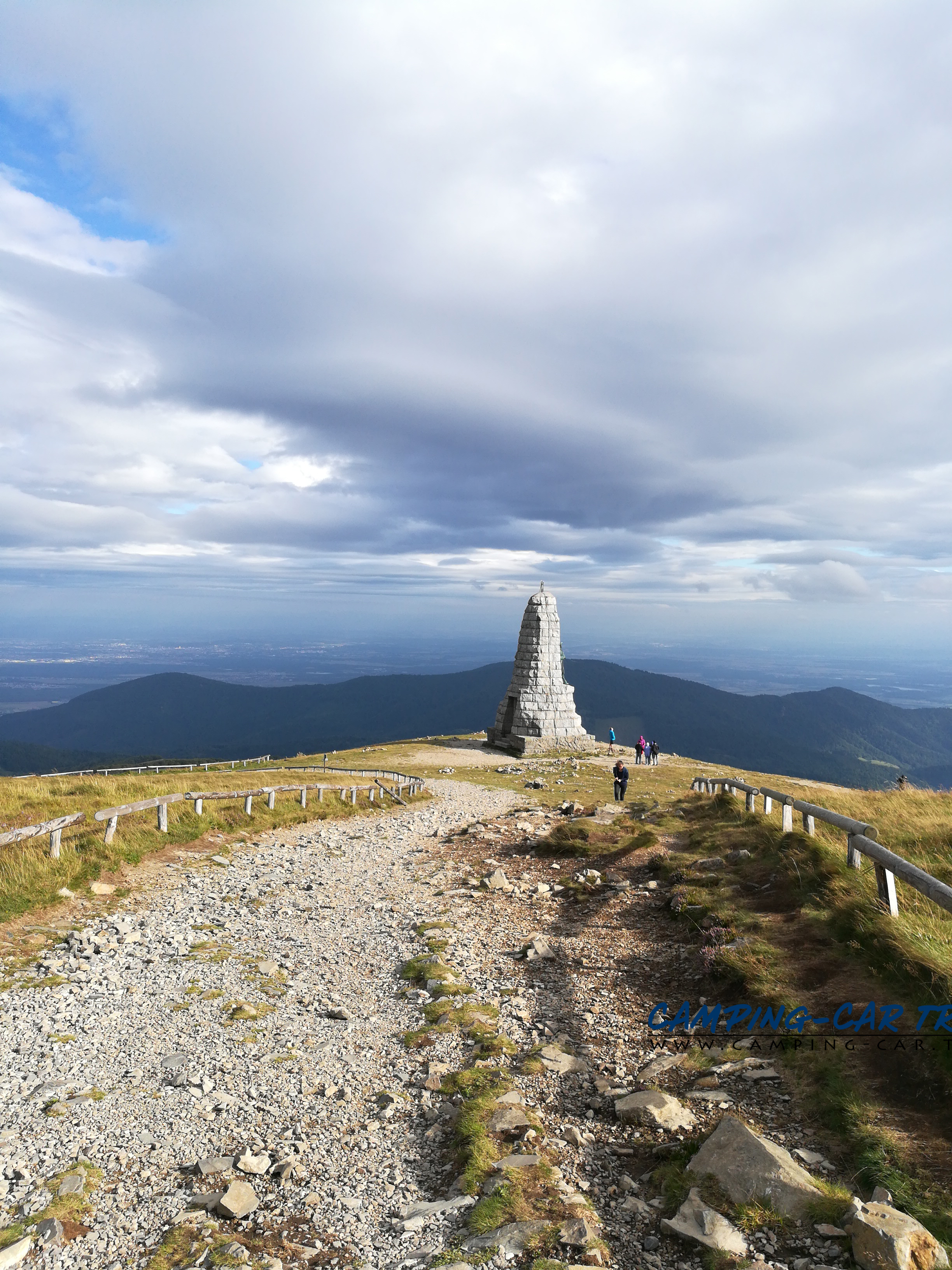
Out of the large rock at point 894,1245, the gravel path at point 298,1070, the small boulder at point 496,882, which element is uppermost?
the large rock at point 894,1245

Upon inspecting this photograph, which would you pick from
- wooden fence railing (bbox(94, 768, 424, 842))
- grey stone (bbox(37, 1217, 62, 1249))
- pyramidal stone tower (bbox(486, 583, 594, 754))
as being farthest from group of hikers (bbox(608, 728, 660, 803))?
grey stone (bbox(37, 1217, 62, 1249))

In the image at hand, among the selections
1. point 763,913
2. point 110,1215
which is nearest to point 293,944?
point 110,1215

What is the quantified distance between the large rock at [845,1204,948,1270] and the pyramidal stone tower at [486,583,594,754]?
141 feet

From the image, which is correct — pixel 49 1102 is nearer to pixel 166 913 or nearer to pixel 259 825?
pixel 166 913

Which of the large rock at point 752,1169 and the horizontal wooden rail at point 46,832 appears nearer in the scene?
the large rock at point 752,1169

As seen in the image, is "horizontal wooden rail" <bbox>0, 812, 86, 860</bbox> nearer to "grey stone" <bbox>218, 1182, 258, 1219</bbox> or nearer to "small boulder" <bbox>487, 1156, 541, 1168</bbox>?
"grey stone" <bbox>218, 1182, 258, 1219</bbox>

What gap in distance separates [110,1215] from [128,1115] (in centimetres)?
150

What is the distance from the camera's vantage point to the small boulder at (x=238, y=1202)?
5.45m

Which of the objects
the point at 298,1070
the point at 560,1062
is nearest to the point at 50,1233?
the point at 298,1070

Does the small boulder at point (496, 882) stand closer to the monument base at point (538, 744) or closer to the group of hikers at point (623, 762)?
the group of hikers at point (623, 762)

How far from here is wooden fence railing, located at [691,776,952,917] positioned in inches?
288

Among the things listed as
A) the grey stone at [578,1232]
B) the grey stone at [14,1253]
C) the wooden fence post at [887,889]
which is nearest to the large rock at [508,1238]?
the grey stone at [578,1232]

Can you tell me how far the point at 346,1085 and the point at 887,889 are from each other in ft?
24.0

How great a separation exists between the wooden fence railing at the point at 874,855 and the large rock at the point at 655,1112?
357 centimetres
